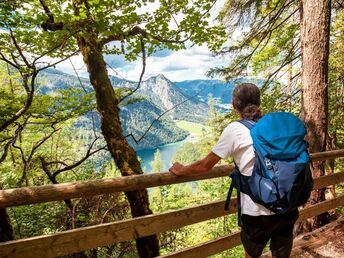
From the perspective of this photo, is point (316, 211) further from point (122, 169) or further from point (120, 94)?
point (120, 94)

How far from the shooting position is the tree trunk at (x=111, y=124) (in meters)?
5.75

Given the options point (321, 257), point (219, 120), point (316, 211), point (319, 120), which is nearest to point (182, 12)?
point (219, 120)

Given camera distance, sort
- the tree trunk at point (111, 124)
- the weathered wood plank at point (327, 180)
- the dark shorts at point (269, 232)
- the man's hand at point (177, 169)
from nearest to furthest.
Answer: the dark shorts at point (269, 232) < the man's hand at point (177, 169) < the weathered wood plank at point (327, 180) < the tree trunk at point (111, 124)

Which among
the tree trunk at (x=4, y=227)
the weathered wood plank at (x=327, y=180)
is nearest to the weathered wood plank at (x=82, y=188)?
the weathered wood plank at (x=327, y=180)

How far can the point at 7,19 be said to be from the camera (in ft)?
14.6

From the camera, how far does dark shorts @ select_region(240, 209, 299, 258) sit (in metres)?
2.36

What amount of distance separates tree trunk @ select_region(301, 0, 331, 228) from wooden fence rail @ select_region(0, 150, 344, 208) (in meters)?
2.00

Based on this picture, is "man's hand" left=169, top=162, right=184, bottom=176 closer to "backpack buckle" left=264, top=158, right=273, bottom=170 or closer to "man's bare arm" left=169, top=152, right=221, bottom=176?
"man's bare arm" left=169, top=152, right=221, bottom=176

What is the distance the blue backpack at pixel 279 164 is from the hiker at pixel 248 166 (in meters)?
0.09

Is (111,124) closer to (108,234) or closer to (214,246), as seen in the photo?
(214,246)

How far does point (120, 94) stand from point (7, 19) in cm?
422

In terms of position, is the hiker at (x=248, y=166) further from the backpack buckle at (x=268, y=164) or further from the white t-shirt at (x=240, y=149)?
the backpack buckle at (x=268, y=164)

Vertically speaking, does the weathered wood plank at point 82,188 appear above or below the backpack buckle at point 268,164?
below

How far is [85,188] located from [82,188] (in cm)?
2
